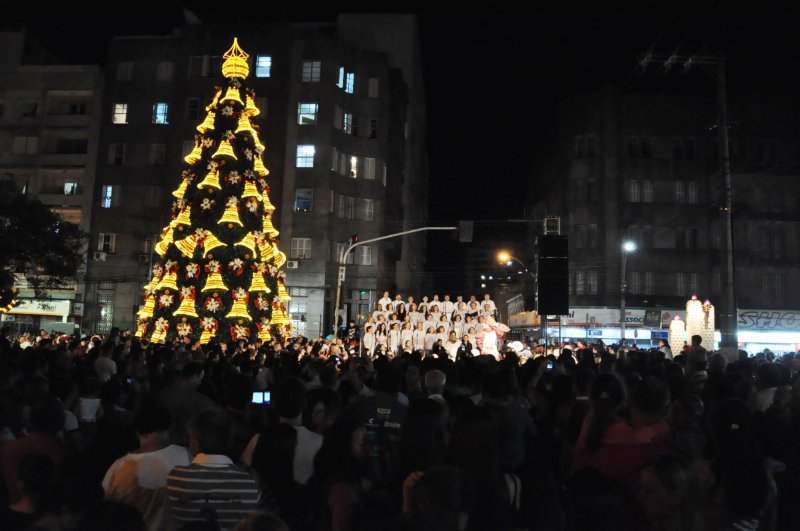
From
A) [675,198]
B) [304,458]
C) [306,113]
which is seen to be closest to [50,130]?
[306,113]

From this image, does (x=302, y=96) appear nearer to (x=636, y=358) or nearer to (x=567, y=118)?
(x=567, y=118)

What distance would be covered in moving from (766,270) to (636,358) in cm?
4467

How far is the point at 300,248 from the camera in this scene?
46594 millimetres

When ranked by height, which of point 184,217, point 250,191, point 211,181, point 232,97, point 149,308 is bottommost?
point 149,308

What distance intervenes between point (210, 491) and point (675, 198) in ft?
177

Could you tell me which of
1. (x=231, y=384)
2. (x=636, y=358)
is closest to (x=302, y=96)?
(x=636, y=358)

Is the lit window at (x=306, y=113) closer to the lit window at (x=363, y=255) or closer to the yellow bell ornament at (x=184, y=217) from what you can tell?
the lit window at (x=363, y=255)

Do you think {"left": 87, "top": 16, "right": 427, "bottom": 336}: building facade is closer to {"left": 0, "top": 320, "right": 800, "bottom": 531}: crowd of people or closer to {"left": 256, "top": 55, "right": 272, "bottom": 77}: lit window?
{"left": 256, "top": 55, "right": 272, "bottom": 77}: lit window

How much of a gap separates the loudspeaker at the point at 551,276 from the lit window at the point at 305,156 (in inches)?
1235

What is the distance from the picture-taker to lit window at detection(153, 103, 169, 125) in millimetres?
48594

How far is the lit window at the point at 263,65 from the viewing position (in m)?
48.1

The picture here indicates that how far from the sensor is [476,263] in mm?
194500

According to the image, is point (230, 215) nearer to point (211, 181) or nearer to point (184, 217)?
point (211, 181)

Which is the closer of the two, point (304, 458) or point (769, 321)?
point (304, 458)
